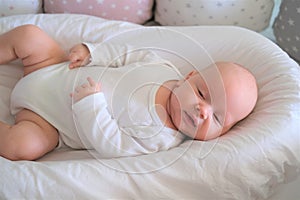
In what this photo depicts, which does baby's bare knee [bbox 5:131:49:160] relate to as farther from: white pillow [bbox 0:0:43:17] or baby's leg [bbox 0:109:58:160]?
white pillow [bbox 0:0:43:17]

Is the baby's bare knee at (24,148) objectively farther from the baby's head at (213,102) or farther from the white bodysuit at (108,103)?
the baby's head at (213,102)

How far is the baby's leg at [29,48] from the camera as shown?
1.01 metres

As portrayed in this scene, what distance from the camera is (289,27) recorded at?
1.27 m

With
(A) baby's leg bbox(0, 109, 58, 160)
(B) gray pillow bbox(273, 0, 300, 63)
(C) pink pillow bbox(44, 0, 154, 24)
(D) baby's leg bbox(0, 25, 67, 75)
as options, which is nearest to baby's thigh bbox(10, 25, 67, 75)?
(D) baby's leg bbox(0, 25, 67, 75)

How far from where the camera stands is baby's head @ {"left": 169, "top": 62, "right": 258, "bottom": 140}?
2.91 feet

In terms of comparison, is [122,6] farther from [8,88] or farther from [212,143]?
[212,143]

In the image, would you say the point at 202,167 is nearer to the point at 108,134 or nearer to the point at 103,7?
the point at 108,134

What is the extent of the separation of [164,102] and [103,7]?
0.51 metres

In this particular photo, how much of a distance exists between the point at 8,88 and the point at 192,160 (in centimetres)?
55

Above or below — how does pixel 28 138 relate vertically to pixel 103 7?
below

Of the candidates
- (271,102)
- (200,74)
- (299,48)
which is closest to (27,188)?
(200,74)

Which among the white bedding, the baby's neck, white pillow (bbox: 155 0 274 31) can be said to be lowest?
the white bedding

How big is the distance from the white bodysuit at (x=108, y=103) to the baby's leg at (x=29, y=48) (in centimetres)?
5

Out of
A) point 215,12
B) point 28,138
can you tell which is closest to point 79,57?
point 28,138
